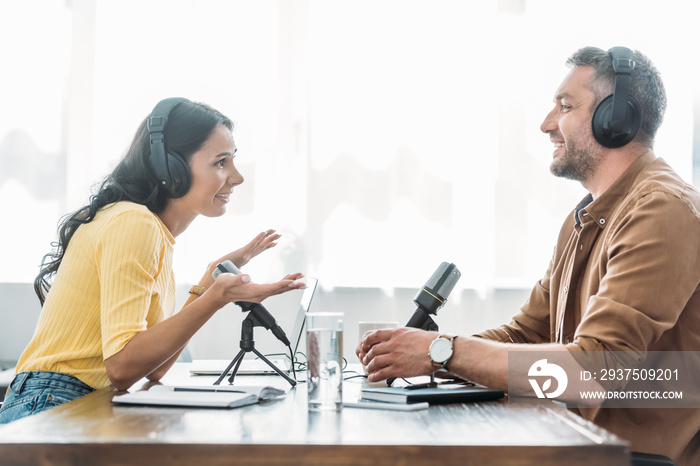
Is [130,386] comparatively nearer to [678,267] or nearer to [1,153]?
[678,267]

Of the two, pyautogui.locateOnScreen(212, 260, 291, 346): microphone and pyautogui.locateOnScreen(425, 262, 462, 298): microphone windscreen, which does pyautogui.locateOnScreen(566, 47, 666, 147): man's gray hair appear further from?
pyautogui.locateOnScreen(212, 260, 291, 346): microphone

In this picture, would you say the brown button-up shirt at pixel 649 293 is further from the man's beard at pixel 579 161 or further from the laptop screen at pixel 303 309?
the laptop screen at pixel 303 309

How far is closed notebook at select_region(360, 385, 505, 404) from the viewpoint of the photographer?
1047mm

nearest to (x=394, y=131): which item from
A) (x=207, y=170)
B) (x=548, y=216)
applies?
(x=548, y=216)

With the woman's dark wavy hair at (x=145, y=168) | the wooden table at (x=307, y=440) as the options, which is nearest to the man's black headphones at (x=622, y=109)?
the wooden table at (x=307, y=440)

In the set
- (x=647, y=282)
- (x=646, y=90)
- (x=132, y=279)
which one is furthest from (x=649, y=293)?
(x=132, y=279)

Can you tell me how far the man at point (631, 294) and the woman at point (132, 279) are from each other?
1.11ft

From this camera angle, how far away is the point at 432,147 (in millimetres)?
2686

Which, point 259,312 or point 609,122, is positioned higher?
point 609,122

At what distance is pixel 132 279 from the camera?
1.35 metres

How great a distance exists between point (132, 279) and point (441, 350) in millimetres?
683

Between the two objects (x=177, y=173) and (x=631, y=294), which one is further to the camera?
(x=177, y=173)

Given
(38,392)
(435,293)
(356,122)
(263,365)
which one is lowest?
(263,365)

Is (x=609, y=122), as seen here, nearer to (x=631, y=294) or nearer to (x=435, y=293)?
(x=631, y=294)
